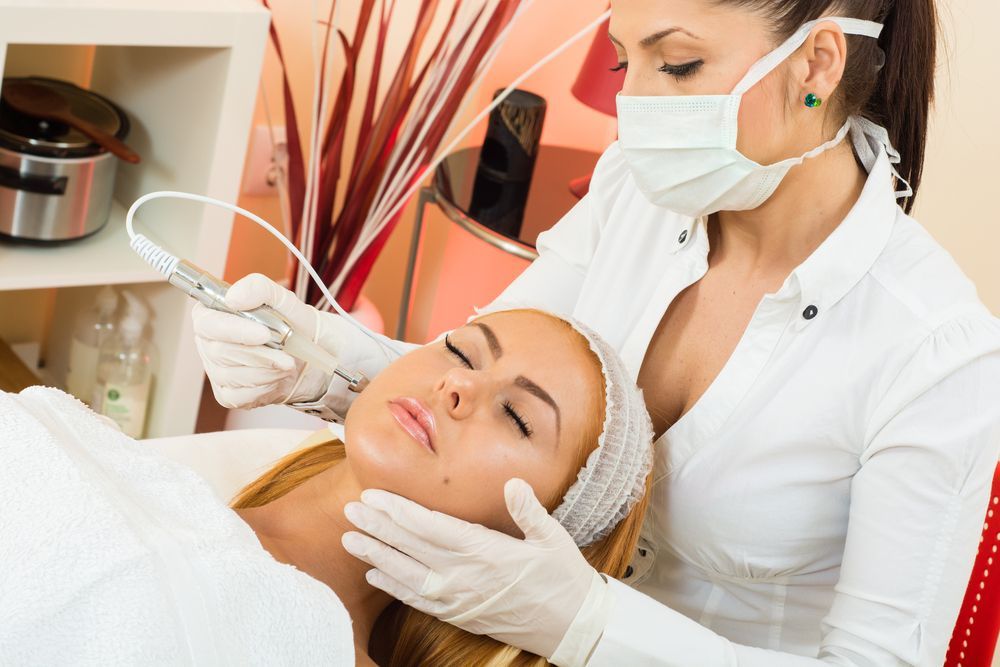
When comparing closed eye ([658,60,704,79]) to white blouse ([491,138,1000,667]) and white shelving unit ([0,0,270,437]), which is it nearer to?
white blouse ([491,138,1000,667])

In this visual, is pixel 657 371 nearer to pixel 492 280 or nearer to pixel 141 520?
pixel 141 520

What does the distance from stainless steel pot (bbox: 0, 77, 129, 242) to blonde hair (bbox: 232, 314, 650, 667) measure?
2.44ft

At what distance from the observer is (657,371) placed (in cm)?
147

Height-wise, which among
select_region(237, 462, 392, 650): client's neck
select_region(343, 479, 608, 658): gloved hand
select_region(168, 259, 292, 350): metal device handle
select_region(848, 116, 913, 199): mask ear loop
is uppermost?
select_region(848, 116, 913, 199): mask ear loop

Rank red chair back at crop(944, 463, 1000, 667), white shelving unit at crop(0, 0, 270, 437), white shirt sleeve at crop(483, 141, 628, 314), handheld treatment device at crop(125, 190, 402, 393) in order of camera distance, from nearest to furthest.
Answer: handheld treatment device at crop(125, 190, 402, 393) < red chair back at crop(944, 463, 1000, 667) < white shirt sleeve at crop(483, 141, 628, 314) < white shelving unit at crop(0, 0, 270, 437)

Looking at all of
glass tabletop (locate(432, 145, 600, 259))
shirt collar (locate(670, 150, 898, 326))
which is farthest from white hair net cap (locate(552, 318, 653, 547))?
glass tabletop (locate(432, 145, 600, 259))

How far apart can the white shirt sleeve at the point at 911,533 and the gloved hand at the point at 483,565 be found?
61mm

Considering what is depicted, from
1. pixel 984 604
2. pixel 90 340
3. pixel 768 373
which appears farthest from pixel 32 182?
pixel 984 604

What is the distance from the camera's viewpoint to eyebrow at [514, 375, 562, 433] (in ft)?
4.26

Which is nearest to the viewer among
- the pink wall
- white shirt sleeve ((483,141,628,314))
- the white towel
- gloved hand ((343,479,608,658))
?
the white towel

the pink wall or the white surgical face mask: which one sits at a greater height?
the white surgical face mask

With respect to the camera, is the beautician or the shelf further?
the shelf

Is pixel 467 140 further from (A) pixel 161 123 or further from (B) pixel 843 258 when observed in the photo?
(B) pixel 843 258

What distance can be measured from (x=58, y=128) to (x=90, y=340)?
0.45 metres
